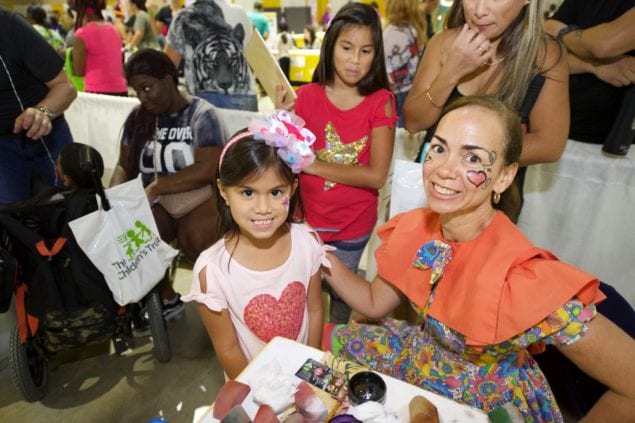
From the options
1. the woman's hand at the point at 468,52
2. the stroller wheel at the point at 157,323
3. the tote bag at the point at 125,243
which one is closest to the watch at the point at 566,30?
the woman's hand at the point at 468,52

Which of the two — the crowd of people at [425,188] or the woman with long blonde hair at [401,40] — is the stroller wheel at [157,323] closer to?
the crowd of people at [425,188]

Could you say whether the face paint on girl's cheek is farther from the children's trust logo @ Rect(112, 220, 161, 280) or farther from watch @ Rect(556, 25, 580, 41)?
the children's trust logo @ Rect(112, 220, 161, 280)

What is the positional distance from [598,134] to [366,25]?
4.28 ft

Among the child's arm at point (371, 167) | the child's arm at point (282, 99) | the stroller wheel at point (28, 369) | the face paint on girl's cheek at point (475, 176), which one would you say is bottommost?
the stroller wheel at point (28, 369)

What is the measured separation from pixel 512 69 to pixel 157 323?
1.86 metres

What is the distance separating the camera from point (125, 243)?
187 cm

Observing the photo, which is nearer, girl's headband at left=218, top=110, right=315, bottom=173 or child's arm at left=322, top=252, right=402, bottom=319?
girl's headband at left=218, top=110, right=315, bottom=173

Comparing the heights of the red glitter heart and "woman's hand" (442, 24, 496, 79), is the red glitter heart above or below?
below

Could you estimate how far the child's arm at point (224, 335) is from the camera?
1.32 metres

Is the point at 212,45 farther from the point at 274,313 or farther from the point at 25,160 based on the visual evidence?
the point at 274,313

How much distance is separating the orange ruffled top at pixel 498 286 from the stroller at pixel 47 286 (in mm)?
1384

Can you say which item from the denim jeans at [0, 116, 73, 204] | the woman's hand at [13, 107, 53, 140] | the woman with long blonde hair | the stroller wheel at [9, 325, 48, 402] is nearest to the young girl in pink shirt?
the stroller wheel at [9, 325, 48, 402]

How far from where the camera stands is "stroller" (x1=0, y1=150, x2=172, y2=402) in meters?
1.70

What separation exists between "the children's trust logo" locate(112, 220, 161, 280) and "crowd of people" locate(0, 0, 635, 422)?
54cm
